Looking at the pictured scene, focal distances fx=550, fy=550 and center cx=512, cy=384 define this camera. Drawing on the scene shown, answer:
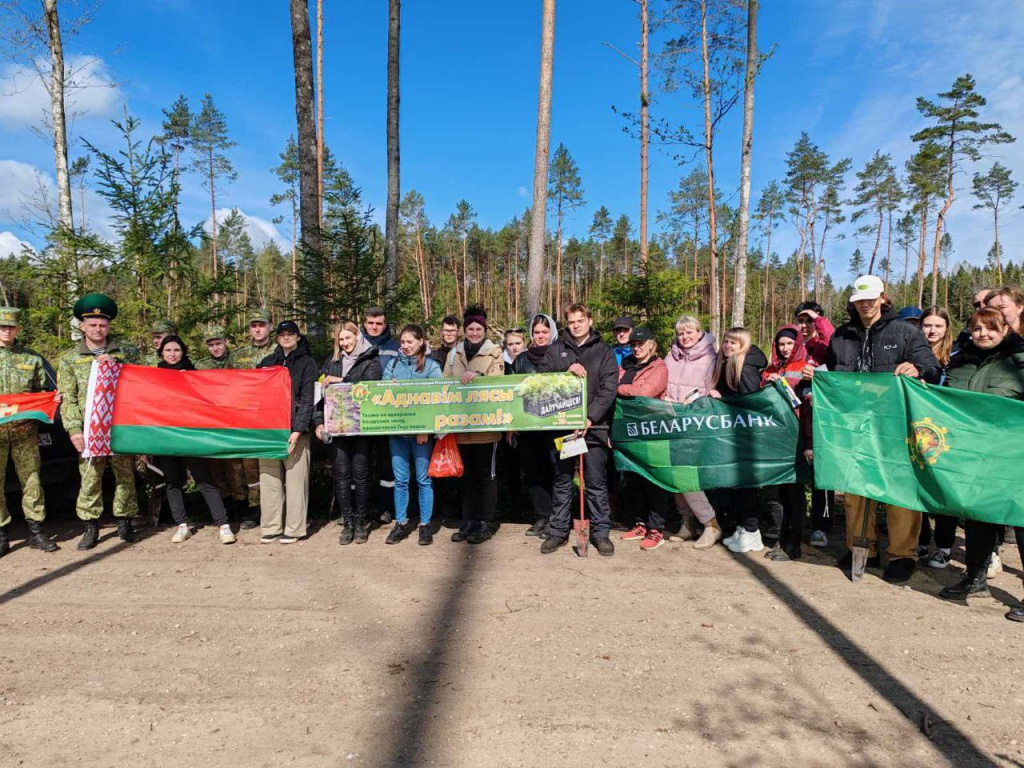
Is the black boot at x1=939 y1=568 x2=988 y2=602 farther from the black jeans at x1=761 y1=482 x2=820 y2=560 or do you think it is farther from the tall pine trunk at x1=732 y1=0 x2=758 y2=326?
the tall pine trunk at x1=732 y1=0 x2=758 y2=326

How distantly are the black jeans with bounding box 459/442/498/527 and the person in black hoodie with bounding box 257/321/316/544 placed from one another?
1.85 meters

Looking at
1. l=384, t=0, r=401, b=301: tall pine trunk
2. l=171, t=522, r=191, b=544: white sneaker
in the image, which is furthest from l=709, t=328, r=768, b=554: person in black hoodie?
l=384, t=0, r=401, b=301: tall pine trunk

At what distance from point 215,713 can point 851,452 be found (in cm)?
544

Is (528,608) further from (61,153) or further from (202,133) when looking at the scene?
(202,133)

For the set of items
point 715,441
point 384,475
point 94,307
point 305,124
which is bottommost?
point 384,475

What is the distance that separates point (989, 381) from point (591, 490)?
3.65 metres

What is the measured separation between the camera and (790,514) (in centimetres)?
571

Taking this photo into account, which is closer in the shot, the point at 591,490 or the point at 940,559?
the point at 940,559

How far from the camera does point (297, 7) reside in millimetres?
10469

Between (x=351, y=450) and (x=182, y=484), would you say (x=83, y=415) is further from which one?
(x=351, y=450)

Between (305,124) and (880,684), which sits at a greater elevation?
(305,124)

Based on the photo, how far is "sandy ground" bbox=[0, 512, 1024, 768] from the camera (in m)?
2.92

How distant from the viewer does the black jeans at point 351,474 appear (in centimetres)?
627

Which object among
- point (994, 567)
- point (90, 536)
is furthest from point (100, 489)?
point (994, 567)
